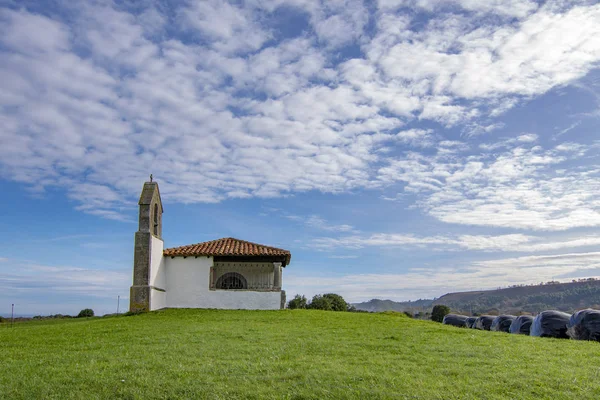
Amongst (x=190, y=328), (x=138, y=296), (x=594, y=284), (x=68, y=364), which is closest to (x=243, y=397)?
(x=68, y=364)

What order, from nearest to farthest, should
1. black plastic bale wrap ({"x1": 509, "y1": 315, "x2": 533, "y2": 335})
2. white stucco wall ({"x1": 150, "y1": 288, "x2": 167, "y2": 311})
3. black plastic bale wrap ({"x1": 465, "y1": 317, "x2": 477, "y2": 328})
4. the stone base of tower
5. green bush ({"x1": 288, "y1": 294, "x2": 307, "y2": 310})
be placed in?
1. black plastic bale wrap ({"x1": 509, "y1": 315, "x2": 533, "y2": 335})
2. the stone base of tower
3. white stucco wall ({"x1": 150, "y1": 288, "x2": 167, "y2": 311})
4. black plastic bale wrap ({"x1": 465, "y1": 317, "x2": 477, "y2": 328})
5. green bush ({"x1": 288, "y1": 294, "x2": 307, "y2": 310})

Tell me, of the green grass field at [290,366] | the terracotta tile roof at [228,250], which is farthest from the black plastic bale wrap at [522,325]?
the terracotta tile roof at [228,250]

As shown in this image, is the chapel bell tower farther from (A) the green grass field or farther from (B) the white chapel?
(A) the green grass field

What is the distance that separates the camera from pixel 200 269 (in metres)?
26.5

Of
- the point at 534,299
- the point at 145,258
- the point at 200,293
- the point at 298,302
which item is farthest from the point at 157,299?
the point at 534,299

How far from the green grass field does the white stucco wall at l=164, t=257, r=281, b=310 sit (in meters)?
10.2

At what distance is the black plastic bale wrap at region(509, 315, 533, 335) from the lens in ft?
69.6

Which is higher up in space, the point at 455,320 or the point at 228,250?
the point at 228,250

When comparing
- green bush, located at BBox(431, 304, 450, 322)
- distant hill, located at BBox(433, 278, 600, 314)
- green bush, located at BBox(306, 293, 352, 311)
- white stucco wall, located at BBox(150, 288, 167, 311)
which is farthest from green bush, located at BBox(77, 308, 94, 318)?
distant hill, located at BBox(433, 278, 600, 314)

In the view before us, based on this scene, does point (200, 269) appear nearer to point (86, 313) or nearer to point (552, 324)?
point (86, 313)

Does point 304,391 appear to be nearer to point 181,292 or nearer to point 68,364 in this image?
point 68,364

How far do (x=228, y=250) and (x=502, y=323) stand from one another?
49.5 feet

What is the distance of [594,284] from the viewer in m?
116

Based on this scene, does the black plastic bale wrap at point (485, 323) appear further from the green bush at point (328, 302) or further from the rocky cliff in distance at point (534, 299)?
the rocky cliff in distance at point (534, 299)
